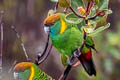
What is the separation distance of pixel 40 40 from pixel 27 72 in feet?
6.26

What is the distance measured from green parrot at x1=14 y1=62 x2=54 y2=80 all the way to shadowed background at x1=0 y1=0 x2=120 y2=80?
1.47 metres

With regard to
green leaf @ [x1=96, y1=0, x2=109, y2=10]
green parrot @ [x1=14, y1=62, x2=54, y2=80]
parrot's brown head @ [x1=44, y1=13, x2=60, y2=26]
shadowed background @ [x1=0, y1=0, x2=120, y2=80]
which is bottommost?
shadowed background @ [x1=0, y1=0, x2=120, y2=80]

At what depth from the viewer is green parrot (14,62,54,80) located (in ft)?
3.56

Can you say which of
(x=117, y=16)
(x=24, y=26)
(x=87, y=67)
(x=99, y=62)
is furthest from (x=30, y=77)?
(x=117, y=16)

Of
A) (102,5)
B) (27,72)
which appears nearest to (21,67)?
(27,72)

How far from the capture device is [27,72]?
1.21 meters

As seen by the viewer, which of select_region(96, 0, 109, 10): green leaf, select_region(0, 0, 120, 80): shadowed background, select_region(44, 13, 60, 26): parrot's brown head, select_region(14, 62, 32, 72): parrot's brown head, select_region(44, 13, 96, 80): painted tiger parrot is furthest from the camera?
select_region(0, 0, 120, 80): shadowed background

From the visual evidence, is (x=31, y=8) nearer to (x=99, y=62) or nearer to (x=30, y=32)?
(x=30, y=32)

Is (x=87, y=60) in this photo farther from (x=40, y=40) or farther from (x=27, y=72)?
(x=40, y=40)

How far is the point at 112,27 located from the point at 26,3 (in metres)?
0.79

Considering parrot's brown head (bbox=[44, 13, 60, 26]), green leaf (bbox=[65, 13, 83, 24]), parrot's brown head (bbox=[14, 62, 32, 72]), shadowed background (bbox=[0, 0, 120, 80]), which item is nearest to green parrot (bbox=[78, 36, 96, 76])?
parrot's brown head (bbox=[44, 13, 60, 26])

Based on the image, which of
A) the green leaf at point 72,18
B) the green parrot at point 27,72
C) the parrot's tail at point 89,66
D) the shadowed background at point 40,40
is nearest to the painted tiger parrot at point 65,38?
the parrot's tail at point 89,66

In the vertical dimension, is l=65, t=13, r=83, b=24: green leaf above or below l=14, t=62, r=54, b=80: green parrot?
above

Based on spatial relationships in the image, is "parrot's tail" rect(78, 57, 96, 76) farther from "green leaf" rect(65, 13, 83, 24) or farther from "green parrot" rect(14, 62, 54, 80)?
"green leaf" rect(65, 13, 83, 24)
